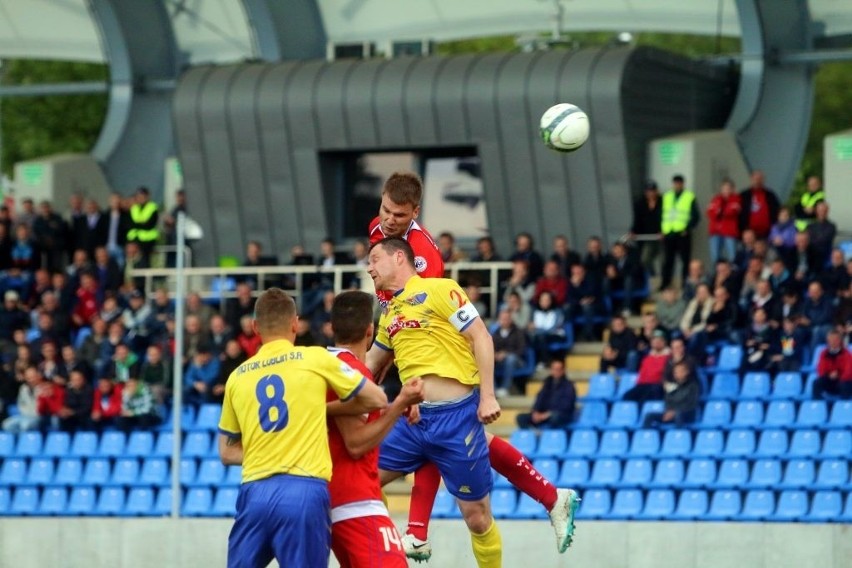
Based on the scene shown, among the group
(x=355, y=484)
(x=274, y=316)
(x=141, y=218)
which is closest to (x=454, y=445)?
(x=355, y=484)

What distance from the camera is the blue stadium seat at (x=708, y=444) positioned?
19.4m

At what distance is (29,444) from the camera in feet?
75.3

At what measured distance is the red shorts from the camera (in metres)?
9.21

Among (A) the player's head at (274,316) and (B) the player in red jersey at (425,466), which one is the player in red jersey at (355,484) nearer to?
(A) the player's head at (274,316)

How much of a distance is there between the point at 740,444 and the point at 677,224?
4.50 metres

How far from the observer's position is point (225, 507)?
20.9 metres

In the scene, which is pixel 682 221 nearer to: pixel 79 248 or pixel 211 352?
pixel 211 352

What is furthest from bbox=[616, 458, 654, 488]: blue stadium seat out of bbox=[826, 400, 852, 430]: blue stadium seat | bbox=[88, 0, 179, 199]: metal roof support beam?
bbox=[88, 0, 179, 199]: metal roof support beam

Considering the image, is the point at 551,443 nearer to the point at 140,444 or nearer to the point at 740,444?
the point at 740,444

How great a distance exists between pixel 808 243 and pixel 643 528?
18.3ft

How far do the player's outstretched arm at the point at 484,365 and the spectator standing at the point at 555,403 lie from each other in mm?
10524

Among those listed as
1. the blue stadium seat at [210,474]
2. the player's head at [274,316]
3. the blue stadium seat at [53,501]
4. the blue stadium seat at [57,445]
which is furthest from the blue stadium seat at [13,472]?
the player's head at [274,316]

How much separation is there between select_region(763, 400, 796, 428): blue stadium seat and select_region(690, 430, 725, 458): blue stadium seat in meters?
0.53

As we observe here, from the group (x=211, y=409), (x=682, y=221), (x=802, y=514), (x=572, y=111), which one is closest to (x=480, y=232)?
(x=682, y=221)
